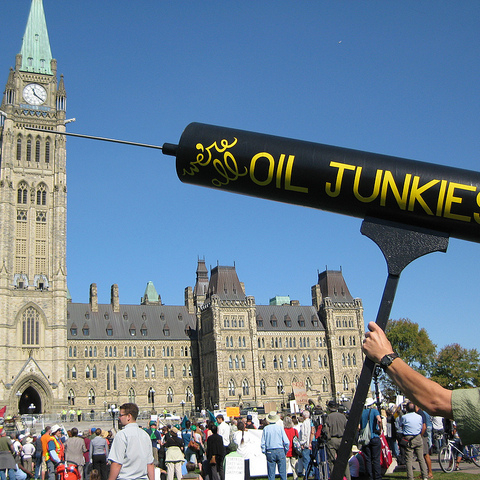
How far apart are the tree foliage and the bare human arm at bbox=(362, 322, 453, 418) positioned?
67891 mm

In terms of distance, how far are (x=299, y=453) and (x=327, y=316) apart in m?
69.8

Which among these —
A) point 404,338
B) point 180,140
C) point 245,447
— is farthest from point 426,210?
point 404,338

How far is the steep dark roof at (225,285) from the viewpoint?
76.8m

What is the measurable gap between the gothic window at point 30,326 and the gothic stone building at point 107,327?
10cm

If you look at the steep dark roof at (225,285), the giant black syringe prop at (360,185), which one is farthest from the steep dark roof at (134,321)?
the giant black syringe prop at (360,185)

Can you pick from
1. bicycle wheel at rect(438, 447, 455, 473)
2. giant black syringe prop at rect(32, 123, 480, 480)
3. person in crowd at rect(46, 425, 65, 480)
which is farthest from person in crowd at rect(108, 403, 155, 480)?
person in crowd at rect(46, 425, 65, 480)

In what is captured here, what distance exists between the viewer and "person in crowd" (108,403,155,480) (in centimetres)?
571

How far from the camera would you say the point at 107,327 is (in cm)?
7556

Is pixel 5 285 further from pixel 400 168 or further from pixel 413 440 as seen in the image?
pixel 400 168

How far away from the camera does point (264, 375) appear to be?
76125mm

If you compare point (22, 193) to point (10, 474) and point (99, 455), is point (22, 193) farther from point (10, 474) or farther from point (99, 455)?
point (99, 455)

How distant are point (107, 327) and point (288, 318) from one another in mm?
24336

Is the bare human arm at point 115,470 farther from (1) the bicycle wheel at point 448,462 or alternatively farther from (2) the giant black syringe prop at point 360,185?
(1) the bicycle wheel at point 448,462

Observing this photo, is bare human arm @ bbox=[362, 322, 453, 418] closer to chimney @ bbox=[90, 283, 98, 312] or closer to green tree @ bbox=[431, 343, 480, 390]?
green tree @ bbox=[431, 343, 480, 390]
